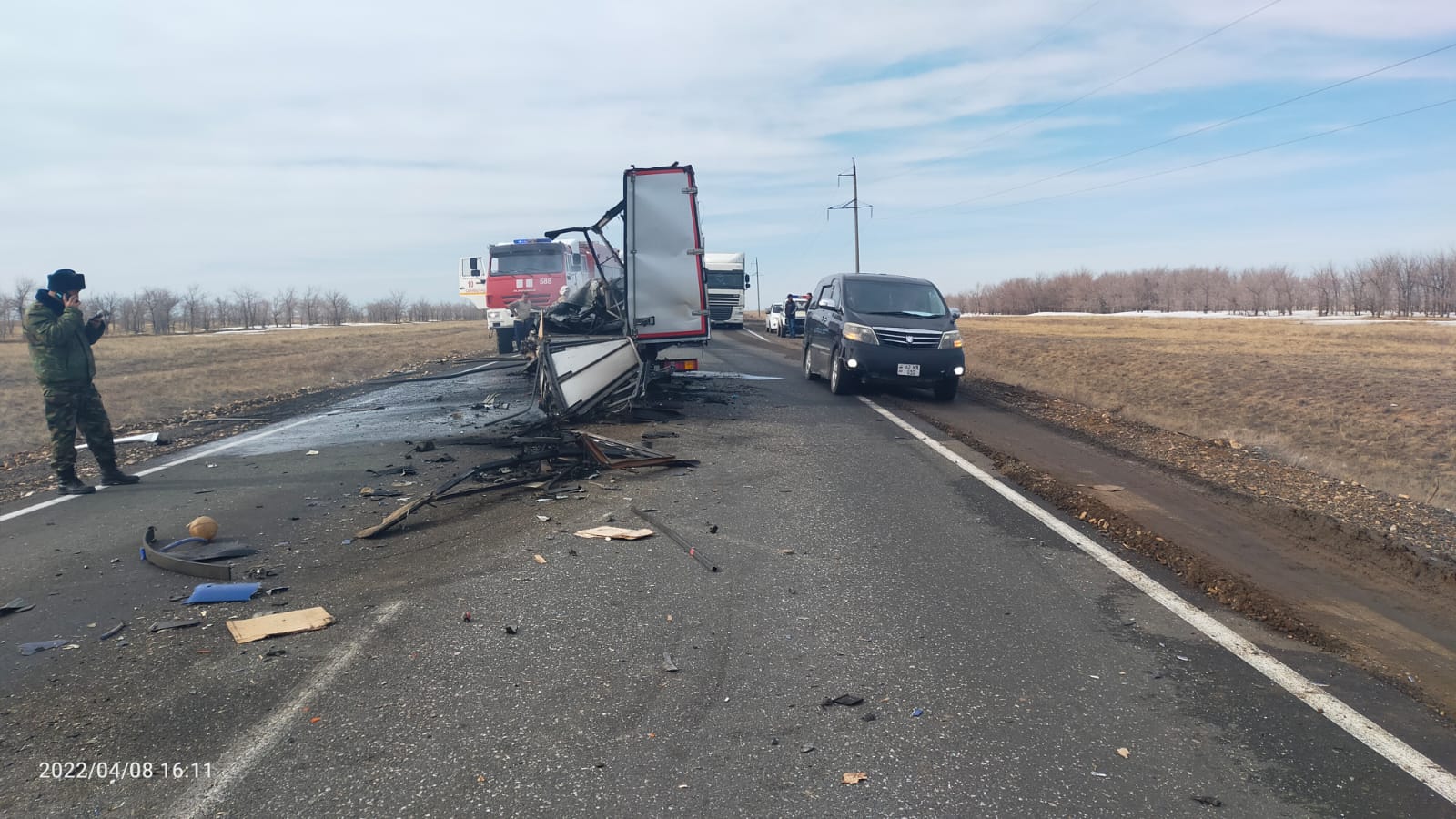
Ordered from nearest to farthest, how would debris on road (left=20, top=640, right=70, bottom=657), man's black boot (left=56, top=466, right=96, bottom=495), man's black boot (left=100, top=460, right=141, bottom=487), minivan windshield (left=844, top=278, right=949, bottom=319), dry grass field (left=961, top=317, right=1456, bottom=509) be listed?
debris on road (left=20, top=640, right=70, bottom=657)
man's black boot (left=56, top=466, right=96, bottom=495)
man's black boot (left=100, top=460, right=141, bottom=487)
dry grass field (left=961, top=317, right=1456, bottom=509)
minivan windshield (left=844, top=278, right=949, bottom=319)

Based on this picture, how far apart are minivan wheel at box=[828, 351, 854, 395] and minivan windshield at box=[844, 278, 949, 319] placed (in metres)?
0.89

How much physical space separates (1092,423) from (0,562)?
475 inches

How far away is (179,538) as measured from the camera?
22.1 ft

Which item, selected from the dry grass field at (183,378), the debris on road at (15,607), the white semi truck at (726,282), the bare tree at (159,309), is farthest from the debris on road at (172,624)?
the bare tree at (159,309)

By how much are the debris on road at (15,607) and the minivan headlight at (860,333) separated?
11.1 meters

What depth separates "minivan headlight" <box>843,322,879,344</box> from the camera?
14281 mm

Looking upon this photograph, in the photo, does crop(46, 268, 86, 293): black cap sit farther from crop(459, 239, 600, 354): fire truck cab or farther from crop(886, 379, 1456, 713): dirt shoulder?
crop(459, 239, 600, 354): fire truck cab

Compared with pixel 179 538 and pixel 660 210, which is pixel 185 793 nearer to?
pixel 179 538

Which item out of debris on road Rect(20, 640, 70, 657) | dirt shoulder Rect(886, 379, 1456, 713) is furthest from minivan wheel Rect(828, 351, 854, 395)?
debris on road Rect(20, 640, 70, 657)

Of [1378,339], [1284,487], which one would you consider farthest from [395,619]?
[1378,339]

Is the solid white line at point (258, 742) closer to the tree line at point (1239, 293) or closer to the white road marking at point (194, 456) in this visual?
the white road marking at point (194, 456)

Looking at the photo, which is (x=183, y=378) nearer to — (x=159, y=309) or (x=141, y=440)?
(x=141, y=440)

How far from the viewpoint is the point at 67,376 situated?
8773mm

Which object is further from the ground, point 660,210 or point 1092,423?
point 660,210
